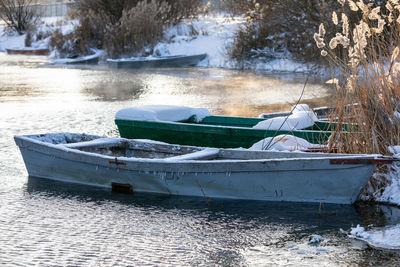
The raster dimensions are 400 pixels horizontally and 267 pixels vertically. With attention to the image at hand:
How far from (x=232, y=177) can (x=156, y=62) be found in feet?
53.5

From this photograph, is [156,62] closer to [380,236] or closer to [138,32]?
[138,32]

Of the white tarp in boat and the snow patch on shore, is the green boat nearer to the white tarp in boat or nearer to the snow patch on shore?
the white tarp in boat

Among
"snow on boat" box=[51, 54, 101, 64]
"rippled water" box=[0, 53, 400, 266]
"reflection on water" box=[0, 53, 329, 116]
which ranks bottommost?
"rippled water" box=[0, 53, 400, 266]

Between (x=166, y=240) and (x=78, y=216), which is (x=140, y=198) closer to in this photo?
(x=78, y=216)

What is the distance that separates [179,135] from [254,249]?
330 cm

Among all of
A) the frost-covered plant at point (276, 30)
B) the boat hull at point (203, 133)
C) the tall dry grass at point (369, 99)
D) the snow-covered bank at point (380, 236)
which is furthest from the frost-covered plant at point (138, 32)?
the snow-covered bank at point (380, 236)

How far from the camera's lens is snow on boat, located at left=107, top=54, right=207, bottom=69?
21453 mm

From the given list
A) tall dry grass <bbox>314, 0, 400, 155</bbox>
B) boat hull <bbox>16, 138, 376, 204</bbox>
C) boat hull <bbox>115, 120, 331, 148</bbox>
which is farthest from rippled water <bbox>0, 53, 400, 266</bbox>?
boat hull <bbox>115, 120, 331, 148</bbox>

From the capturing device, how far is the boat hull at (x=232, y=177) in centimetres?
544

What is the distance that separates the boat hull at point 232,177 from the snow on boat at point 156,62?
49.2 ft

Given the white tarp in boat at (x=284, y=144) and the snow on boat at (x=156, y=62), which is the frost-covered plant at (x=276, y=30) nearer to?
the snow on boat at (x=156, y=62)

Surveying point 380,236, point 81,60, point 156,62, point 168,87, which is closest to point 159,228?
point 380,236

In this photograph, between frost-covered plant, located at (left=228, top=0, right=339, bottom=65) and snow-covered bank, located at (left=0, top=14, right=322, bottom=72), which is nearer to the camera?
frost-covered plant, located at (left=228, top=0, right=339, bottom=65)

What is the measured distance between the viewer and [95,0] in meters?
27.6
